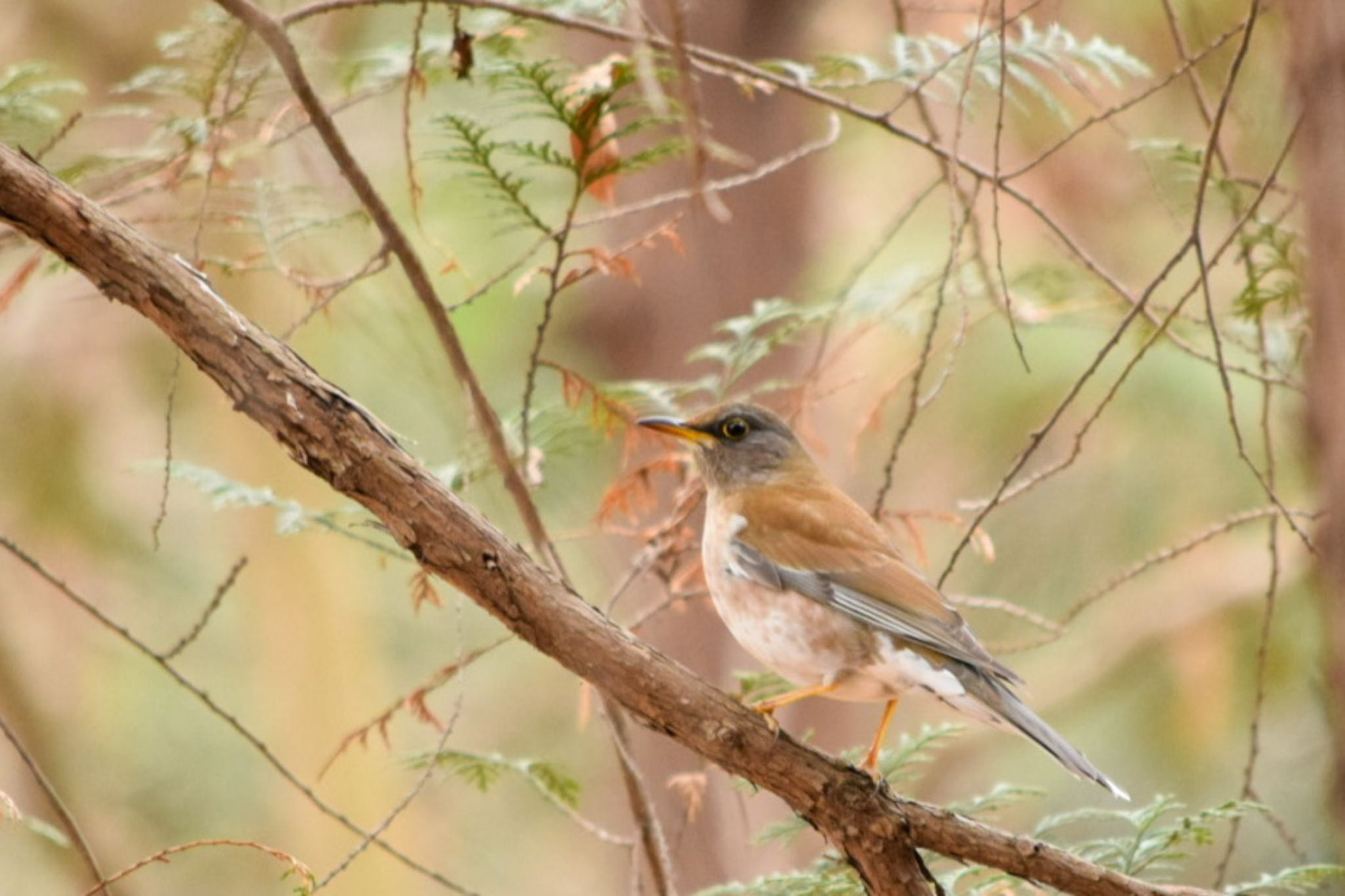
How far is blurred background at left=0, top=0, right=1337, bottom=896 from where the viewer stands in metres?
5.60

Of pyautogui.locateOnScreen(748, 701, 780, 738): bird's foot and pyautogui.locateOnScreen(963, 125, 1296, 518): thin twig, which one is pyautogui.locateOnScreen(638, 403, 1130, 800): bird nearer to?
pyautogui.locateOnScreen(748, 701, 780, 738): bird's foot

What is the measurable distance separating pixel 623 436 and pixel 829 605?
378 cm

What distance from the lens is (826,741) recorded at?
820 cm

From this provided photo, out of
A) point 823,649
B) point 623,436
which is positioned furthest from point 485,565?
point 623,436

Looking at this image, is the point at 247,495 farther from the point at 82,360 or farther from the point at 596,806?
the point at 596,806

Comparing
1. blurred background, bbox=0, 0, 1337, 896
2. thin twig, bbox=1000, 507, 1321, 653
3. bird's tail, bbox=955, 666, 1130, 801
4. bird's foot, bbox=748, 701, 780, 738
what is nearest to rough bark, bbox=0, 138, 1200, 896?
bird's foot, bbox=748, 701, 780, 738

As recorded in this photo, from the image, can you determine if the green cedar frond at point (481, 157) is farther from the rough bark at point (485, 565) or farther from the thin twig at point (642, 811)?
the thin twig at point (642, 811)

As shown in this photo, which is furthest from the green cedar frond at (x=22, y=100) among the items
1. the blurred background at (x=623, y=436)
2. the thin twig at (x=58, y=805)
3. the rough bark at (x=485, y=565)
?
the thin twig at (x=58, y=805)

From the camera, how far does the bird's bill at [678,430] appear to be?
477cm

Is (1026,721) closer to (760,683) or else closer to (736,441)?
(760,683)

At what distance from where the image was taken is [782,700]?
3.82 metres

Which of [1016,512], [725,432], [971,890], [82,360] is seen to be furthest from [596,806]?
[971,890]

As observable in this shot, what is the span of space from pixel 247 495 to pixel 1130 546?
6668mm

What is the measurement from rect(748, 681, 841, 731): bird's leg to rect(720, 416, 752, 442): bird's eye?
1031mm
